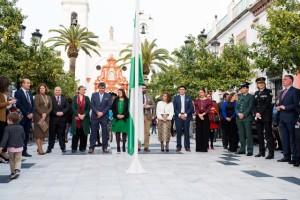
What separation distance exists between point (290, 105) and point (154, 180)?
4.10 m

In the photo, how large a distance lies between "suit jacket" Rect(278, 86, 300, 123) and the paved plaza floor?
3.46ft

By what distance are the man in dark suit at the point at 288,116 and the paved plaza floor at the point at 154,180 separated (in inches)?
19.4

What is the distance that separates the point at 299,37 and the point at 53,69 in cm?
1398

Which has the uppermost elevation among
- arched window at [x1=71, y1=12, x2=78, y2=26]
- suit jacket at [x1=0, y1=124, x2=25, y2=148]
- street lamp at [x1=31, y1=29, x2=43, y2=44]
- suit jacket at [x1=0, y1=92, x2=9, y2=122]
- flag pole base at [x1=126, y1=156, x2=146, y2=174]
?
arched window at [x1=71, y1=12, x2=78, y2=26]

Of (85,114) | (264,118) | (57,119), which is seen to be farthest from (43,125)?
(264,118)

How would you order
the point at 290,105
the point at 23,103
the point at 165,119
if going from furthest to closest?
the point at 165,119 → the point at 23,103 → the point at 290,105

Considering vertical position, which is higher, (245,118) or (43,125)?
(245,118)

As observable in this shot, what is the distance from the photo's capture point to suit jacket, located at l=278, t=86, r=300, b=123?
8336mm

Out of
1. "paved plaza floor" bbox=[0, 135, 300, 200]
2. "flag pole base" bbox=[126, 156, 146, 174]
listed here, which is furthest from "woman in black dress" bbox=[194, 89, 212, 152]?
"flag pole base" bbox=[126, 156, 146, 174]

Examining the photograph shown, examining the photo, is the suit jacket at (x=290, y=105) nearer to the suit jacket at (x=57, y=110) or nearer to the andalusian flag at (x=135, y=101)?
the andalusian flag at (x=135, y=101)

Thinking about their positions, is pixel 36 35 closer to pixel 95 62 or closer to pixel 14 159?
pixel 14 159

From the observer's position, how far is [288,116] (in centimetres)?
841

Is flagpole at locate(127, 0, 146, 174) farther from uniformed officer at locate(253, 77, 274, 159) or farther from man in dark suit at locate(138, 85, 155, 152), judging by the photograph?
uniformed officer at locate(253, 77, 274, 159)

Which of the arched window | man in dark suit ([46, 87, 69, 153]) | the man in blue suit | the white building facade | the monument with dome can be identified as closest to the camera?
the man in blue suit
